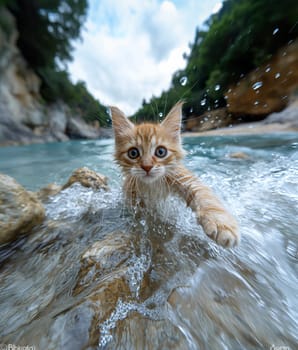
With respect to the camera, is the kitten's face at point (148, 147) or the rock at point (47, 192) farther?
the rock at point (47, 192)

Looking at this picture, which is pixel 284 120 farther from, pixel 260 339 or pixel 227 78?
pixel 260 339

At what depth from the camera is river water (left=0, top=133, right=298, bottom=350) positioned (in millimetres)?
540

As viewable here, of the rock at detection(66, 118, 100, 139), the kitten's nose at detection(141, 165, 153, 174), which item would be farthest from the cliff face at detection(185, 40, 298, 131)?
the rock at detection(66, 118, 100, 139)

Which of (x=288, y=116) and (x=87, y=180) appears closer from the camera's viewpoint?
(x=87, y=180)

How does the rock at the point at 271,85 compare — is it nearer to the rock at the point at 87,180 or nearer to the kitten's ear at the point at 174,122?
the kitten's ear at the point at 174,122

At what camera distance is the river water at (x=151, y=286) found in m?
0.54

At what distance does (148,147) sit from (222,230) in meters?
0.66

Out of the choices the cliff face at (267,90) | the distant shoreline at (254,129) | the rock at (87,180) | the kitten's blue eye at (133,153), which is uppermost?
the cliff face at (267,90)

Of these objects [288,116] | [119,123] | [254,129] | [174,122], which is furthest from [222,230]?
[254,129]

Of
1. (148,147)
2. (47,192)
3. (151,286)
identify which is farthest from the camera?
(47,192)

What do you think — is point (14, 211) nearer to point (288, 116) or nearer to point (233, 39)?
point (233, 39)

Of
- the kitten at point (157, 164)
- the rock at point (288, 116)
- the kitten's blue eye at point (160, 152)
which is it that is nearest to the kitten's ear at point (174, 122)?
the kitten at point (157, 164)

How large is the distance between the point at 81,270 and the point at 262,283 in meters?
0.75

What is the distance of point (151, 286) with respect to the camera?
0.70m
